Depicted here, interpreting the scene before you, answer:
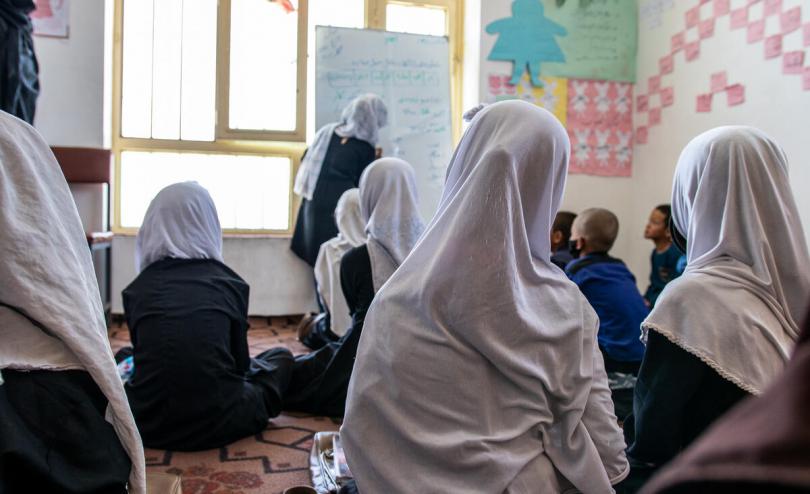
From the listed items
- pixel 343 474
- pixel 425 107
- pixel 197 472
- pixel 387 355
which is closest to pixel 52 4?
pixel 425 107

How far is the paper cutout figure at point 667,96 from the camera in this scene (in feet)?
14.3

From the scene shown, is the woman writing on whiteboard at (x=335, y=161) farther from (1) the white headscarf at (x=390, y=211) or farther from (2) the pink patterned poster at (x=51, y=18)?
(2) the pink patterned poster at (x=51, y=18)

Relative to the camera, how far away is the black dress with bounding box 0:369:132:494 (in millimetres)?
932

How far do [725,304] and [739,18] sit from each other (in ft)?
10.1

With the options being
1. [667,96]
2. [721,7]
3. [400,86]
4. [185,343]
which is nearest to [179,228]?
[185,343]

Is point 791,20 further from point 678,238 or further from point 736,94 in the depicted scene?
point 678,238

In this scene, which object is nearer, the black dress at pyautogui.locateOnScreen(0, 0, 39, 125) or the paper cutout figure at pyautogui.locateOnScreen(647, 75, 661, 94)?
the black dress at pyautogui.locateOnScreen(0, 0, 39, 125)

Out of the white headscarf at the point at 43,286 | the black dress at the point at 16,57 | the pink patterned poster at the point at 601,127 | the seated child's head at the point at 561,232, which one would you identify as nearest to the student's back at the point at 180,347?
the white headscarf at the point at 43,286

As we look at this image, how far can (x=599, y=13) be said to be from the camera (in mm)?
4668

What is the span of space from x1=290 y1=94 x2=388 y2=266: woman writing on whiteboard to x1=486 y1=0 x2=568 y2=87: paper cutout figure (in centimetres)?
100

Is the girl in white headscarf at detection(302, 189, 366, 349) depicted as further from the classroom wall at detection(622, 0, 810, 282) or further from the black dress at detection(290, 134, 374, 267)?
the classroom wall at detection(622, 0, 810, 282)

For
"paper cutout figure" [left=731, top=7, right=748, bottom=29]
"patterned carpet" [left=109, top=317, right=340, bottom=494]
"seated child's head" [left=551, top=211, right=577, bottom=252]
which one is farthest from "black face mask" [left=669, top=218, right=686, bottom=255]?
"paper cutout figure" [left=731, top=7, right=748, bottom=29]

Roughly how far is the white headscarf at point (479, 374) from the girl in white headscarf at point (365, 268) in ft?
3.91

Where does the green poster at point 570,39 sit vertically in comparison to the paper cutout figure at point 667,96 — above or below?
above
